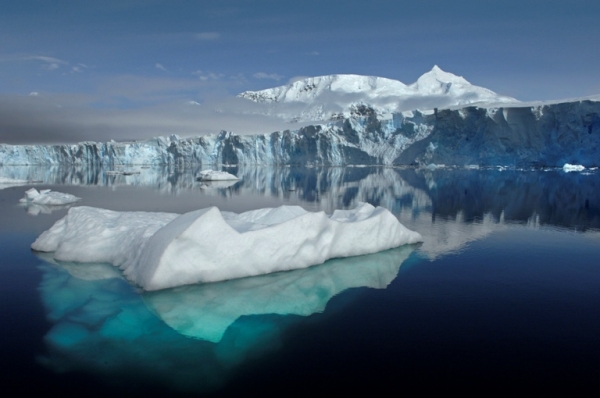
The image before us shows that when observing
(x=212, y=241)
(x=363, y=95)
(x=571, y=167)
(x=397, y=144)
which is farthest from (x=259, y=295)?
(x=363, y=95)

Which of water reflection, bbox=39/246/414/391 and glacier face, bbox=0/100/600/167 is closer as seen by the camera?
water reflection, bbox=39/246/414/391

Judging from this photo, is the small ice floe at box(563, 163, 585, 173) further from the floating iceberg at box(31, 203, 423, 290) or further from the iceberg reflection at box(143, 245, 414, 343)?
the iceberg reflection at box(143, 245, 414, 343)

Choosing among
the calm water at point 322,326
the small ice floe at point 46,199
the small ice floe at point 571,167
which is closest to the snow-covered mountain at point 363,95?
the small ice floe at point 571,167

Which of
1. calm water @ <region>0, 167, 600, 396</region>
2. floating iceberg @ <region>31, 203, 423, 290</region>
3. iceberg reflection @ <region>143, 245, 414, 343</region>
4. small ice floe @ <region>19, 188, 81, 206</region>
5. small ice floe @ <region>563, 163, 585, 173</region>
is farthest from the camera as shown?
small ice floe @ <region>563, 163, 585, 173</region>

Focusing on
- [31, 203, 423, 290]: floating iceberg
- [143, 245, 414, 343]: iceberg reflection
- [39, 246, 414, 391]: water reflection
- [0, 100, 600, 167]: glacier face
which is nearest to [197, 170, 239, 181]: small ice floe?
[31, 203, 423, 290]: floating iceberg

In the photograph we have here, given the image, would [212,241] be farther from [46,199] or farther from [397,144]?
[397,144]

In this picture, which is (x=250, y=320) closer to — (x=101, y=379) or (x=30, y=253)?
(x=101, y=379)

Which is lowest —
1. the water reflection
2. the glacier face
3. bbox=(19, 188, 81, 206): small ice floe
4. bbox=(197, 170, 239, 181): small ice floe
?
the water reflection
